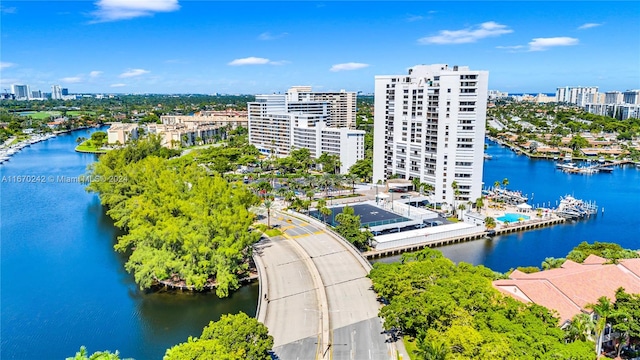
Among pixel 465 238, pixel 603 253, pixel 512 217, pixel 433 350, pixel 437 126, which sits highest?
pixel 437 126

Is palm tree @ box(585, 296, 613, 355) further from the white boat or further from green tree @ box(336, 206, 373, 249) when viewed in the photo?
the white boat

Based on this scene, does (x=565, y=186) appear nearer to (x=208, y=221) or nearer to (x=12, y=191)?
(x=208, y=221)

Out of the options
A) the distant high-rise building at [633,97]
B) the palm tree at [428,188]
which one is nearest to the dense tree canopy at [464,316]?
the palm tree at [428,188]

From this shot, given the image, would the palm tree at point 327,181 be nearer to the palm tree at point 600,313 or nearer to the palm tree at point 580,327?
the palm tree at point 600,313

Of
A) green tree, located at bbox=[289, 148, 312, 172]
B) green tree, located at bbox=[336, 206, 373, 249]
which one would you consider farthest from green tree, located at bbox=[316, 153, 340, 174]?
green tree, located at bbox=[336, 206, 373, 249]

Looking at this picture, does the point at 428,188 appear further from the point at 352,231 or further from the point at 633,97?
the point at 633,97

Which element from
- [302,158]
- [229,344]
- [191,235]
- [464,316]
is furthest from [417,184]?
[229,344]

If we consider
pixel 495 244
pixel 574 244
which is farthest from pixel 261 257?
pixel 574 244
